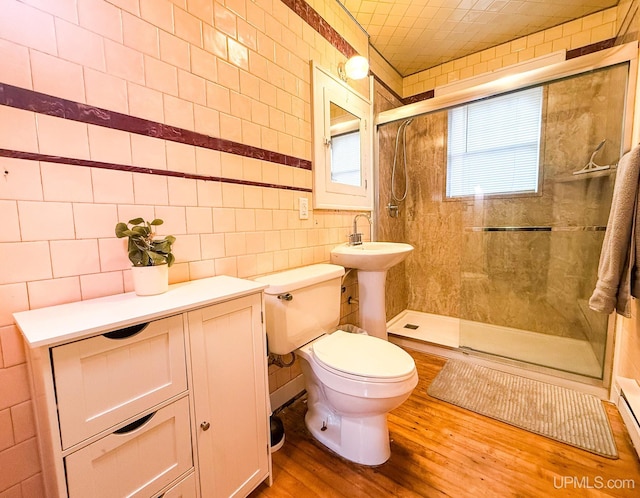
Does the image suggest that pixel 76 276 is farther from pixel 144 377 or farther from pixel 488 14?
pixel 488 14

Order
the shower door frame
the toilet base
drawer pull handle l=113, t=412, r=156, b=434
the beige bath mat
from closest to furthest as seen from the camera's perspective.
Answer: drawer pull handle l=113, t=412, r=156, b=434 → the toilet base → the beige bath mat → the shower door frame

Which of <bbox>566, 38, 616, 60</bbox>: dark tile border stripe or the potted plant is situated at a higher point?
<bbox>566, 38, 616, 60</bbox>: dark tile border stripe

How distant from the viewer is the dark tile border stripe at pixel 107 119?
2.41 ft

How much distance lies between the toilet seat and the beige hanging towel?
3.40 feet

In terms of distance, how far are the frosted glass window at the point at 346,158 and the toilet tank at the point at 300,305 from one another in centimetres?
73

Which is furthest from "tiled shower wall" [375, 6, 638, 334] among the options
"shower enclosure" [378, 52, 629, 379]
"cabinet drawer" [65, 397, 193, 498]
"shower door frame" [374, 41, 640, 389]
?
"cabinet drawer" [65, 397, 193, 498]

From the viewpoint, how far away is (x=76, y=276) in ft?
2.77

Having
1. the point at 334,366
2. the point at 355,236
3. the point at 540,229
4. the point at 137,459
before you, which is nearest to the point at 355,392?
the point at 334,366

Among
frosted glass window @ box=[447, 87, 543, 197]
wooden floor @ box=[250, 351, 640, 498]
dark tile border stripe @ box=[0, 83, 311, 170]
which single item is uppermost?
frosted glass window @ box=[447, 87, 543, 197]

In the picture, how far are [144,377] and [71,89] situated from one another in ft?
2.81

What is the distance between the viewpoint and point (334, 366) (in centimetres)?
115

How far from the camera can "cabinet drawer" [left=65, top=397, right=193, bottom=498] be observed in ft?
2.08

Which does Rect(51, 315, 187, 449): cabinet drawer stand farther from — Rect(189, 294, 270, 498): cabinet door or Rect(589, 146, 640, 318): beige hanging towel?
Rect(589, 146, 640, 318): beige hanging towel

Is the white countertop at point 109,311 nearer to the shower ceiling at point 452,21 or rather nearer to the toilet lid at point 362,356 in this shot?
the toilet lid at point 362,356
